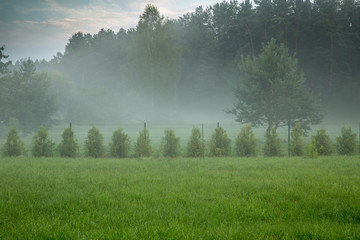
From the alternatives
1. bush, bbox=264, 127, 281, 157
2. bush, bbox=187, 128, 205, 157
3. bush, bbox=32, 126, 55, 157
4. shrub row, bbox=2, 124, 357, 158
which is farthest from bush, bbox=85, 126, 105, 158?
bush, bbox=264, 127, 281, 157

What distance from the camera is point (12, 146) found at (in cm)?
1427

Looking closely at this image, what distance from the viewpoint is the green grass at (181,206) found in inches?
142

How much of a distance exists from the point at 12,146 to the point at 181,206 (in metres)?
13.2

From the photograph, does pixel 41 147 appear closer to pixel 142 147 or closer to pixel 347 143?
pixel 142 147

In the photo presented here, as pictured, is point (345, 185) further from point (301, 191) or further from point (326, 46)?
point (326, 46)

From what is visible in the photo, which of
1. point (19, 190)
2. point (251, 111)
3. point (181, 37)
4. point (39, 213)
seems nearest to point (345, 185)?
point (39, 213)

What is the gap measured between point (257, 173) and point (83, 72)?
72.7 meters

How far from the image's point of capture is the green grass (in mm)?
3598

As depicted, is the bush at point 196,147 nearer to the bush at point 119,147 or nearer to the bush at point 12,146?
the bush at point 119,147

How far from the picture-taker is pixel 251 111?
23000 millimetres

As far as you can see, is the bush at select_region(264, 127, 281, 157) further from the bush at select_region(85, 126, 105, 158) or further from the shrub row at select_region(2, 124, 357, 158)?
the bush at select_region(85, 126, 105, 158)

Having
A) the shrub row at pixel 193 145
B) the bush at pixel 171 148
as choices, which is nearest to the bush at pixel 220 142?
the shrub row at pixel 193 145

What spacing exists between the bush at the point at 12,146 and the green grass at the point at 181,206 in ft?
24.8

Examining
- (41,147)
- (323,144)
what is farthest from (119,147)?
(323,144)
